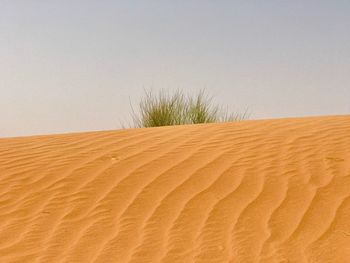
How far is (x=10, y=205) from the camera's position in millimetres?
5035

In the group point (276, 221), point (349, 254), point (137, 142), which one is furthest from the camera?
point (137, 142)

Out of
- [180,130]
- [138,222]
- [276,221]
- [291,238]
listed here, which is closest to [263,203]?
[276,221]

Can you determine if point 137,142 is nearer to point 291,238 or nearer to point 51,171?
point 51,171

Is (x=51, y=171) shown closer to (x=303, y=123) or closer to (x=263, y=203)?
(x=263, y=203)

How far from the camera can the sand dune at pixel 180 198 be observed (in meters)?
4.10

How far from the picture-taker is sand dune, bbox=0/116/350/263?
410 centimetres

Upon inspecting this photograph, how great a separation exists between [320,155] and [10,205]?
304 cm

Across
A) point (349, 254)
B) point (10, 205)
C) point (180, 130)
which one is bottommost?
point (349, 254)

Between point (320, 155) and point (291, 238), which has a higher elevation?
point (320, 155)

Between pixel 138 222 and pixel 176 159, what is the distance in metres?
1.60

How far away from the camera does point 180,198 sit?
4992mm

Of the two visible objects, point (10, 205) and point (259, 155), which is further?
point (259, 155)

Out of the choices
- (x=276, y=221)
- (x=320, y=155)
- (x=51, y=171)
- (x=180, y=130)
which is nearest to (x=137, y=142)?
(x=180, y=130)

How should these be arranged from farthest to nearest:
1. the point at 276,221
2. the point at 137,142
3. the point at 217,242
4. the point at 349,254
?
the point at 137,142
the point at 276,221
the point at 217,242
the point at 349,254
